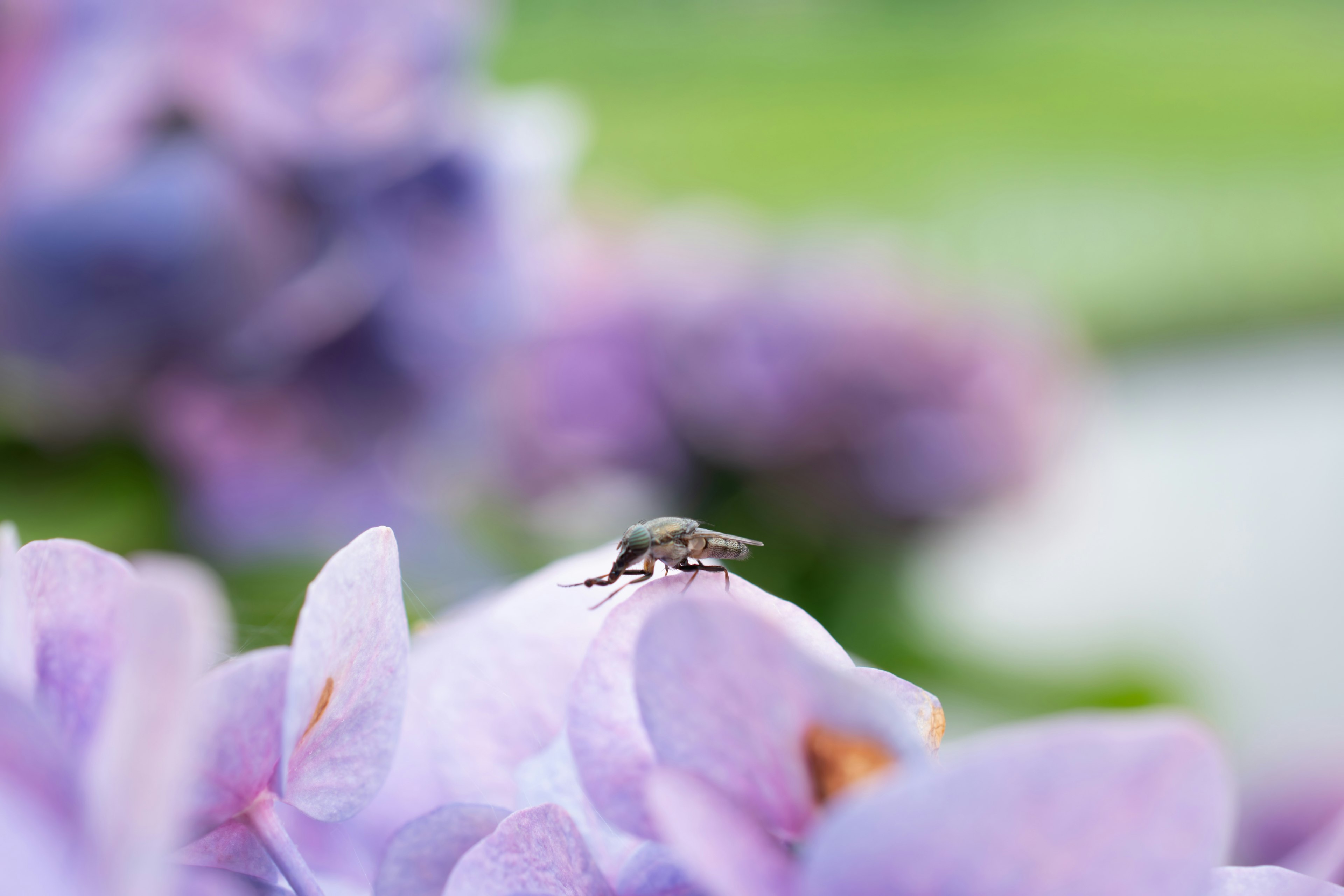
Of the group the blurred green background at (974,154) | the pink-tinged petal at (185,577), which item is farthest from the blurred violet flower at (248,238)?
the pink-tinged petal at (185,577)

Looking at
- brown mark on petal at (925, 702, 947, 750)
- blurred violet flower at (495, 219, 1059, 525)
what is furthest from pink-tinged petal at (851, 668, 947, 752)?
blurred violet flower at (495, 219, 1059, 525)

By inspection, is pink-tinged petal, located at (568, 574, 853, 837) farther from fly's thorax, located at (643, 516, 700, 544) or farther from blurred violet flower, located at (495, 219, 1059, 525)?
blurred violet flower, located at (495, 219, 1059, 525)

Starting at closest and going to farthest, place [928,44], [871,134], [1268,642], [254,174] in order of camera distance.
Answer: [254,174] → [1268,642] → [871,134] → [928,44]

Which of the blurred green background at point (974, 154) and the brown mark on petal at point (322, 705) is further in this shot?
the blurred green background at point (974, 154)

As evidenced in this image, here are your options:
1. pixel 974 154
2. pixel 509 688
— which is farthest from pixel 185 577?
pixel 974 154

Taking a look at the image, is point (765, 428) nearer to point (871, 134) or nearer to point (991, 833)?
point (991, 833)

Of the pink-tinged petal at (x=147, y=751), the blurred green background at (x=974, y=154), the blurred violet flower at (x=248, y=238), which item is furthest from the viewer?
the blurred green background at (x=974, y=154)

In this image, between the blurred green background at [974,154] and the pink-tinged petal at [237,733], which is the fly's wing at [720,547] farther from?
the blurred green background at [974,154]

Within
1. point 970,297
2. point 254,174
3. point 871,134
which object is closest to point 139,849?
point 254,174

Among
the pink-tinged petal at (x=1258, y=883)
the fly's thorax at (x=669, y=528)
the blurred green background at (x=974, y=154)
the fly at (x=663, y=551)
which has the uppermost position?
the blurred green background at (x=974, y=154)
